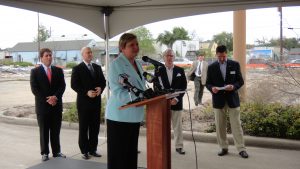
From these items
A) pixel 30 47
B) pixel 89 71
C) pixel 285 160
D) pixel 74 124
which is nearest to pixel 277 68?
pixel 285 160

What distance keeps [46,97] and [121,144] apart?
2.37 metres

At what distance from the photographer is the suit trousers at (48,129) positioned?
16.8 feet

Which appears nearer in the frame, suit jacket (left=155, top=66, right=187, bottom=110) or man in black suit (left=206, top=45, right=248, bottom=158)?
man in black suit (left=206, top=45, right=248, bottom=158)

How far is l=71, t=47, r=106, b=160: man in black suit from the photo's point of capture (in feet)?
17.0

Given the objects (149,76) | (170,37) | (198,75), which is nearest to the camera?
(149,76)

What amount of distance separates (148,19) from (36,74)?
6.63 ft

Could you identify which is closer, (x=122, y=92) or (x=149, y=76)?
(x=122, y=92)

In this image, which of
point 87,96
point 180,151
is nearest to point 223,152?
point 180,151

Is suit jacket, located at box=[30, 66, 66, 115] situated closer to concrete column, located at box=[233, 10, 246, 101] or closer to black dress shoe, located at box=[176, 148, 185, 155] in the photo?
black dress shoe, located at box=[176, 148, 185, 155]

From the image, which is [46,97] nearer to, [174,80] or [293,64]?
[174,80]

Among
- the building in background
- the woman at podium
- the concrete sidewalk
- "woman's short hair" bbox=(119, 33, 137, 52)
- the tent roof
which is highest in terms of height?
the building in background

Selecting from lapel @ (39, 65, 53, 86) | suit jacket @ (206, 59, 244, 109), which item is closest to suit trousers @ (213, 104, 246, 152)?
suit jacket @ (206, 59, 244, 109)

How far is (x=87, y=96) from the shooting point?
16.9 ft

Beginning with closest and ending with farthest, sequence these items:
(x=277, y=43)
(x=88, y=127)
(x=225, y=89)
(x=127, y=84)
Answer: (x=127, y=84), (x=225, y=89), (x=88, y=127), (x=277, y=43)
